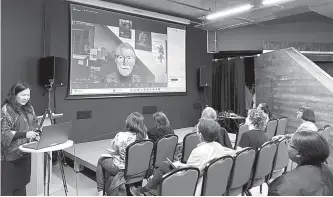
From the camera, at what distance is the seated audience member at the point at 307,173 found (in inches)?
62.4

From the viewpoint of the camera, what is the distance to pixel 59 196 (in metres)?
3.30

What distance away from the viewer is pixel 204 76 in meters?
7.70

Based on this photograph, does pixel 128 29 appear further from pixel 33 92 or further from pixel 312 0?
pixel 312 0

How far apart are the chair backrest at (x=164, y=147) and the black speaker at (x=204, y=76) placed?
176 inches

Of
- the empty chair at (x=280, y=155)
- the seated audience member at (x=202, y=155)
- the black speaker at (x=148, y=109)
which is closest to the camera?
the seated audience member at (x=202, y=155)

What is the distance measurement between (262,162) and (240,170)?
17.5 inches

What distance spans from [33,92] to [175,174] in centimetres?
368

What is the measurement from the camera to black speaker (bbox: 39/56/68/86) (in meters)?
4.48

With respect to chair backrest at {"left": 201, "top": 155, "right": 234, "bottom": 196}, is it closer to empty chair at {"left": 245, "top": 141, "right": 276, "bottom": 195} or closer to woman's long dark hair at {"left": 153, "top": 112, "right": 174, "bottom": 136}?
empty chair at {"left": 245, "top": 141, "right": 276, "bottom": 195}

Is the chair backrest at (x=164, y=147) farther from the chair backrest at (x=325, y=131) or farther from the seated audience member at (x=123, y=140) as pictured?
the chair backrest at (x=325, y=131)

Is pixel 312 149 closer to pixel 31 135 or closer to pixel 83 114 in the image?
pixel 31 135

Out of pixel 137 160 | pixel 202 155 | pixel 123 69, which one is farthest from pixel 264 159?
pixel 123 69

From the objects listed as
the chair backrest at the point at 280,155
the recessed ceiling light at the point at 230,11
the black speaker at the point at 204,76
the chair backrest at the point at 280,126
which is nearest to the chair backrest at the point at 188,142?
the chair backrest at the point at 280,155

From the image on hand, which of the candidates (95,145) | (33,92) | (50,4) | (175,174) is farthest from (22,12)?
(175,174)
